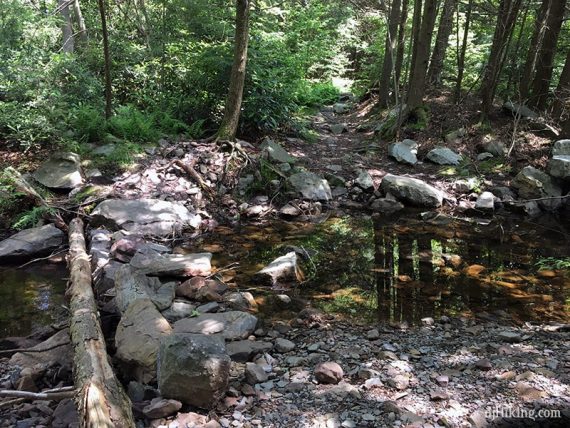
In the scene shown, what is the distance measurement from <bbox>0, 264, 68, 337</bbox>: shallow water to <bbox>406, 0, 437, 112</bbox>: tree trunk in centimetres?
1110

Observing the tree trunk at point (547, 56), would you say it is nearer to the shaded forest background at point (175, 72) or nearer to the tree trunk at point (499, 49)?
the shaded forest background at point (175, 72)

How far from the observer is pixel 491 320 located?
5.75 m

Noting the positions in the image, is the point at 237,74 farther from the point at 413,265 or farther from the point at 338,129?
the point at 338,129

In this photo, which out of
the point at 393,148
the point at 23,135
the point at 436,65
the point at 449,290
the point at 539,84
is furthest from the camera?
the point at 436,65

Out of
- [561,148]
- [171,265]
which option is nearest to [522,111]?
[561,148]

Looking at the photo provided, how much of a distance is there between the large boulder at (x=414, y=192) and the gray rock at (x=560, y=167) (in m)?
2.70

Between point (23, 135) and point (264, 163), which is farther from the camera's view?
point (264, 163)

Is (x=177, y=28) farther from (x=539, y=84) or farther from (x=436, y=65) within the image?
(x=539, y=84)

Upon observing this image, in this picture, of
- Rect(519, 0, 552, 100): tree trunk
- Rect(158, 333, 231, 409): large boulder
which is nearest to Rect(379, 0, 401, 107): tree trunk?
Rect(519, 0, 552, 100): tree trunk

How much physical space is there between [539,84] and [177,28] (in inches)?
439

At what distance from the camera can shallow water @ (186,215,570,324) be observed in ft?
20.2

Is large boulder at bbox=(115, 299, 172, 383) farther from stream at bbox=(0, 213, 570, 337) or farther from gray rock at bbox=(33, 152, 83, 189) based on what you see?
gray rock at bbox=(33, 152, 83, 189)

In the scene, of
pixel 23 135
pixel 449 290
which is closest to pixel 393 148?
pixel 449 290

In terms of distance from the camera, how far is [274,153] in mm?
11234
